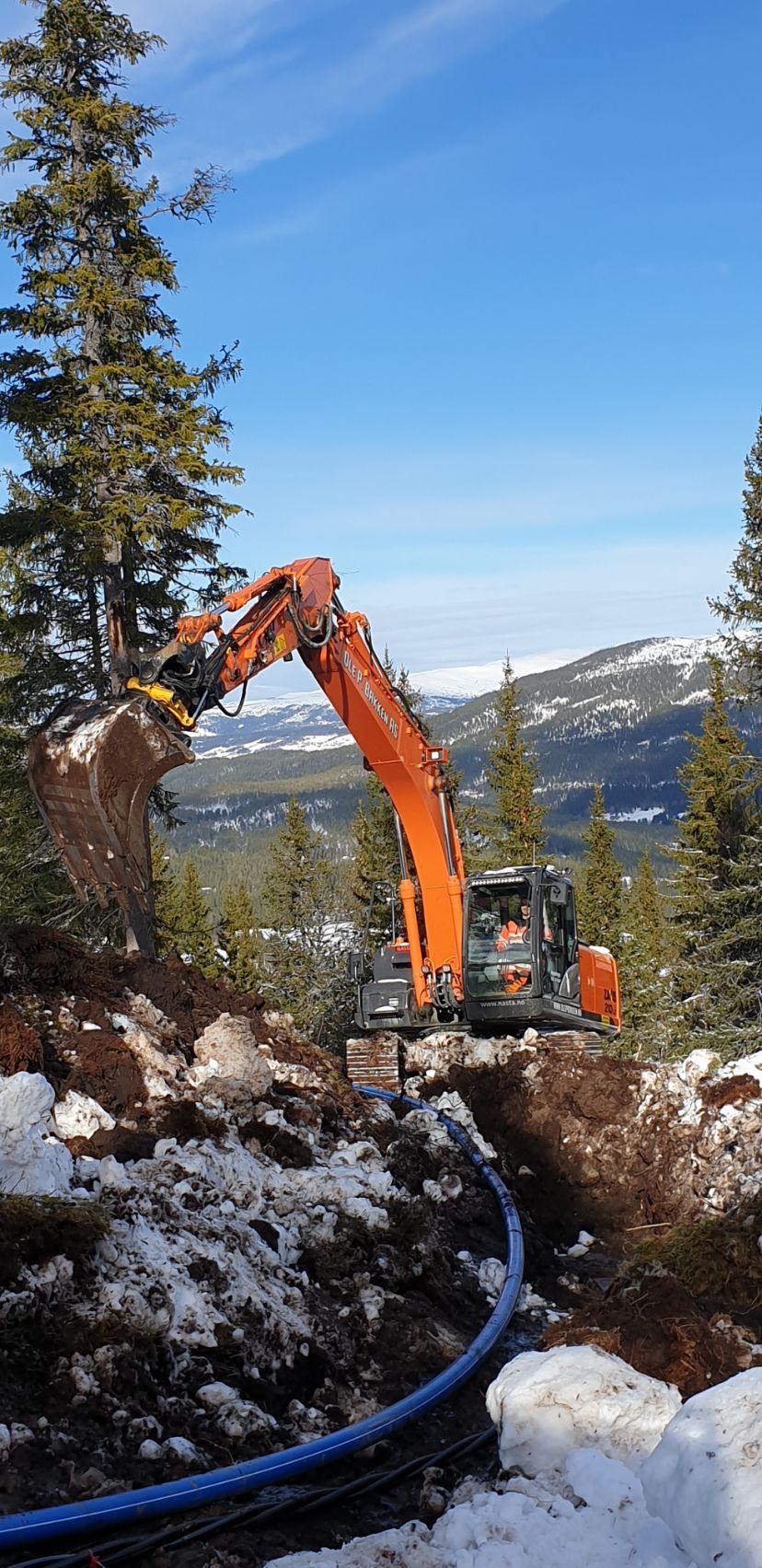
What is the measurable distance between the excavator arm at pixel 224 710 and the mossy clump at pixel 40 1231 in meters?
4.07

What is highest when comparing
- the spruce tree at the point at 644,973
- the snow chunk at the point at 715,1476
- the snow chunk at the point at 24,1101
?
the snow chunk at the point at 24,1101

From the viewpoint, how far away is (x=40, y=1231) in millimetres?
6785

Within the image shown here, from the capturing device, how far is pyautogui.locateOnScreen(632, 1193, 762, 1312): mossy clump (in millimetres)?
8617

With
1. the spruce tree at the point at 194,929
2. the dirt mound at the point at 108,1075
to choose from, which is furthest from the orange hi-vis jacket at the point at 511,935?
the spruce tree at the point at 194,929

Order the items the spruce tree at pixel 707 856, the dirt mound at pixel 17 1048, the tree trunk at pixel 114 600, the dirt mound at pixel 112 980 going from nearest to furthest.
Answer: the dirt mound at pixel 17 1048 < the dirt mound at pixel 112 980 < the tree trunk at pixel 114 600 < the spruce tree at pixel 707 856

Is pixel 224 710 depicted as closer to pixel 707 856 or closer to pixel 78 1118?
pixel 78 1118

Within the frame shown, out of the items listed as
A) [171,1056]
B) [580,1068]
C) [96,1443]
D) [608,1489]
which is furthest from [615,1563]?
[580,1068]

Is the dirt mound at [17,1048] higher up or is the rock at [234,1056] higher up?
the dirt mound at [17,1048]

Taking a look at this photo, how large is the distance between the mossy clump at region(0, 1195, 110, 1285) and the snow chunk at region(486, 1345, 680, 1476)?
257 centimetres

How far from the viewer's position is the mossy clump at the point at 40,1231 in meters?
6.62

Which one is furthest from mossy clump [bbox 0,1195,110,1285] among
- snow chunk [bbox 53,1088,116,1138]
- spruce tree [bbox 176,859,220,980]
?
spruce tree [bbox 176,859,220,980]

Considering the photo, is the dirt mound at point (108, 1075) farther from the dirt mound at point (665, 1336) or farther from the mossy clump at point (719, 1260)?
the mossy clump at point (719, 1260)

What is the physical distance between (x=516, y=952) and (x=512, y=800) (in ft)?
67.8

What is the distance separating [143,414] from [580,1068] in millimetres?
11388
